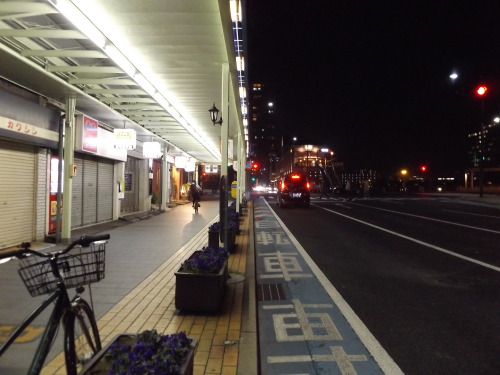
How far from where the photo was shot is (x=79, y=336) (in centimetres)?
302

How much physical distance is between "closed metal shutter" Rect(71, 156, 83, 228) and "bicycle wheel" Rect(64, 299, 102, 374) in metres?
11.1

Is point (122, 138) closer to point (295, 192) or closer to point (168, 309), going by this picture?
point (168, 309)

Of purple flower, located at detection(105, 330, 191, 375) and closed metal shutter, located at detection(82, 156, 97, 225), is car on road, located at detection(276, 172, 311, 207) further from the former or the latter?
purple flower, located at detection(105, 330, 191, 375)

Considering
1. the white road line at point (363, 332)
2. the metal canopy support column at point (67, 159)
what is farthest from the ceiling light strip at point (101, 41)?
the white road line at point (363, 332)

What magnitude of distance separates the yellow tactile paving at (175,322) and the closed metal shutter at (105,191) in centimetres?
961

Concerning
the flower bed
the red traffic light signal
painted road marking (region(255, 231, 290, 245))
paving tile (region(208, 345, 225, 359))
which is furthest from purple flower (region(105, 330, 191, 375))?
the red traffic light signal

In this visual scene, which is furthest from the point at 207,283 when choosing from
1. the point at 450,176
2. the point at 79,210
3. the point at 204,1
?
the point at 450,176

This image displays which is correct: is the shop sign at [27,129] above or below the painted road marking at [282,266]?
above

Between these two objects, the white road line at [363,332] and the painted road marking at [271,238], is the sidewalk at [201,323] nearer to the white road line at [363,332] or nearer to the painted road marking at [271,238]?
the white road line at [363,332]

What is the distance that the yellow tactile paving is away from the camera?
371cm

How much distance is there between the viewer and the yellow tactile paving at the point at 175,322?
3.71 m

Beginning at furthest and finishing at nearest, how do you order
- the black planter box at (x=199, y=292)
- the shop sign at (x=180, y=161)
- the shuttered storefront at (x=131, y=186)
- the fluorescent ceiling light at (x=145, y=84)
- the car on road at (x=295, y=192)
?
1. the shop sign at (x=180, y=161)
2. the car on road at (x=295, y=192)
3. the shuttered storefront at (x=131, y=186)
4. the fluorescent ceiling light at (x=145, y=84)
5. the black planter box at (x=199, y=292)

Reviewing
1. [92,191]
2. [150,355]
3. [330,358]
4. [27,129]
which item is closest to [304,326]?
[330,358]

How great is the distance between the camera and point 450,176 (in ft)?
225
